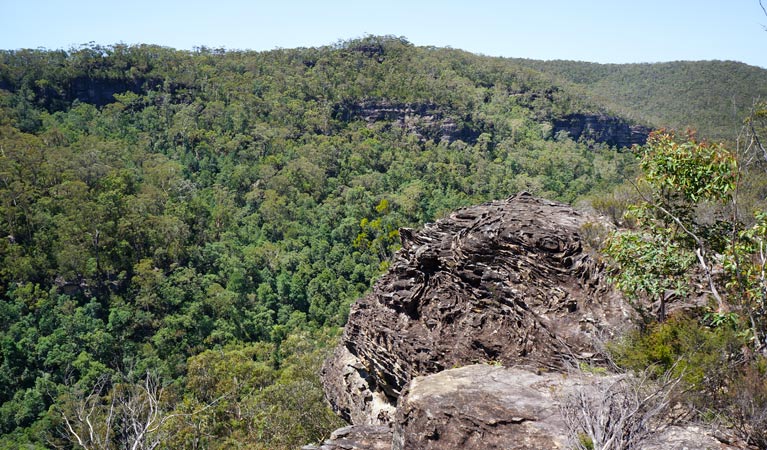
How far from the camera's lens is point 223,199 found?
52.5 metres

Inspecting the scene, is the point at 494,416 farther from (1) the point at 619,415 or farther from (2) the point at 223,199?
(2) the point at 223,199

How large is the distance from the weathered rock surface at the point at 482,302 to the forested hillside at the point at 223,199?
4.37m

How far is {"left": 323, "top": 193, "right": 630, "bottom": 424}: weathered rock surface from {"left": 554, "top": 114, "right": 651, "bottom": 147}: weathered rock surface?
247 ft

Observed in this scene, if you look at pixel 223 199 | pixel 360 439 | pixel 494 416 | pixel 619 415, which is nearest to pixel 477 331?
pixel 360 439

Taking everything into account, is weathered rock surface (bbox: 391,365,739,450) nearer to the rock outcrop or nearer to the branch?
the branch

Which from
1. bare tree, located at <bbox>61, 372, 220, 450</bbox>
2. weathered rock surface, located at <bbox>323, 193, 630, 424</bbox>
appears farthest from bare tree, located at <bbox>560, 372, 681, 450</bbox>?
bare tree, located at <bbox>61, 372, 220, 450</bbox>

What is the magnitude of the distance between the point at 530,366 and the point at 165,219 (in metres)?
41.2

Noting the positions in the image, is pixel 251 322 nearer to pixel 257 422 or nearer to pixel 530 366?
pixel 257 422

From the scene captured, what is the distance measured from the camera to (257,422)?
798 inches

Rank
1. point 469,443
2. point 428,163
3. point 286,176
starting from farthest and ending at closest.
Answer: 1. point 428,163
2. point 286,176
3. point 469,443

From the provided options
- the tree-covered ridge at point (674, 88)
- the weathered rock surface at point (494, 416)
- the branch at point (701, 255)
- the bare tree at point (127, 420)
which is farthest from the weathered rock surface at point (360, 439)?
the tree-covered ridge at point (674, 88)

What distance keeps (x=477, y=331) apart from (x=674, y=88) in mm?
121971

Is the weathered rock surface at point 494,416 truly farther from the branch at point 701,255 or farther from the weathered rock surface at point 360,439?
the branch at point 701,255

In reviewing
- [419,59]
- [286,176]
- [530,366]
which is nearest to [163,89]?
[286,176]
